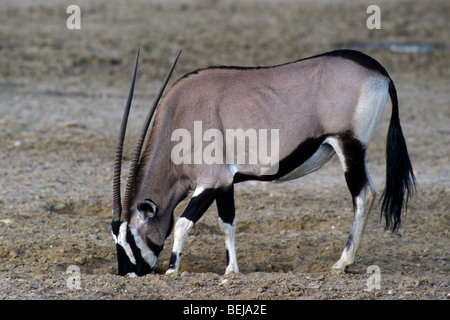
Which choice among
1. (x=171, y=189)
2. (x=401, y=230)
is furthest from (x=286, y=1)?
(x=171, y=189)

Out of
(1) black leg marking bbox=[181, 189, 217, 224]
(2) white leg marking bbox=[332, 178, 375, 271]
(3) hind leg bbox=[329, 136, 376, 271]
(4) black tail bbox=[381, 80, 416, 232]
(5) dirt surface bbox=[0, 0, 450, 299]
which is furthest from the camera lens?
(4) black tail bbox=[381, 80, 416, 232]

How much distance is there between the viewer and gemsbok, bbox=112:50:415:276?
616cm

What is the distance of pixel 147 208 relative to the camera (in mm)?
6098

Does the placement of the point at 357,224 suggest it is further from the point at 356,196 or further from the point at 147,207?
the point at 147,207

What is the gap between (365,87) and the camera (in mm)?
6355

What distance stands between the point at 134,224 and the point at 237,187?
303 centimetres

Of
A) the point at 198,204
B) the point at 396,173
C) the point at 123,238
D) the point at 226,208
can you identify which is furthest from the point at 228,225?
the point at 396,173

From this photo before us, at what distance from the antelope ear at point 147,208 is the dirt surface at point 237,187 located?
0.51 metres

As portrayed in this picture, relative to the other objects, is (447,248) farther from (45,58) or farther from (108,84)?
(45,58)

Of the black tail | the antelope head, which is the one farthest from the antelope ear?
the black tail

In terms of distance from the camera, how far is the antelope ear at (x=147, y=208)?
19.8 ft

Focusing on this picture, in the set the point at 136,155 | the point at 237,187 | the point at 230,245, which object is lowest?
the point at 230,245

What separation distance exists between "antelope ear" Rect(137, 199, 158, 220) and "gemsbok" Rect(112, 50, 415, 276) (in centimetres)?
1

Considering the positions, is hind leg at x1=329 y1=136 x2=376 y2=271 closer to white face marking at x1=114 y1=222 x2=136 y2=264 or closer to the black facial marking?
the black facial marking
